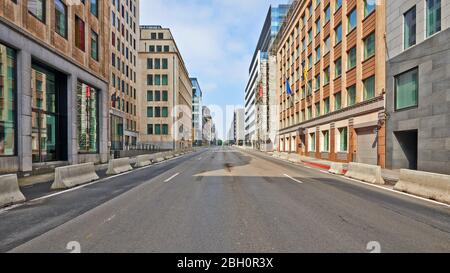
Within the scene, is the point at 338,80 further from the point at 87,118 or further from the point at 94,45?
the point at 87,118

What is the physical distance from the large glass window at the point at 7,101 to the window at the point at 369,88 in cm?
2385

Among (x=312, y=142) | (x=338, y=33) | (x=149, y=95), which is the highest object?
(x=338, y=33)

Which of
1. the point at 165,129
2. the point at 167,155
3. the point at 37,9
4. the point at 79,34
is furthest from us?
the point at 165,129

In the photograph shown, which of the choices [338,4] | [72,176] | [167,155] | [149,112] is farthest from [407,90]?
[149,112]

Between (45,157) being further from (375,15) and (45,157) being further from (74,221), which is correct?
(375,15)

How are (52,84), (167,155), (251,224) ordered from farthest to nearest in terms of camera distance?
(167,155)
(52,84)
(251,224)

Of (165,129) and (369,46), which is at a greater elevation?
(369,46)

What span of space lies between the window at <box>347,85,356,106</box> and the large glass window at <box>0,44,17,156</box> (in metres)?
24.6

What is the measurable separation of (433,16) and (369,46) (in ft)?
19.8

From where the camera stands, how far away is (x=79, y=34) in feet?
60.2

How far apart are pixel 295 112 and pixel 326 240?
34.6m

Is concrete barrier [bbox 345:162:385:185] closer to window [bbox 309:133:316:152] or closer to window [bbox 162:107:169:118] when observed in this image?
window [bbox 309:133:316:152]
